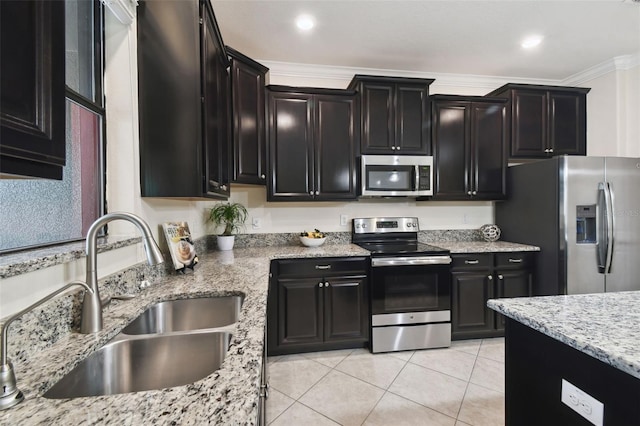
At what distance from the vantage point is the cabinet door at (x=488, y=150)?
2988 millimetres

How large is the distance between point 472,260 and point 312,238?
5.01 ft

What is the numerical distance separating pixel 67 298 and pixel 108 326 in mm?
151

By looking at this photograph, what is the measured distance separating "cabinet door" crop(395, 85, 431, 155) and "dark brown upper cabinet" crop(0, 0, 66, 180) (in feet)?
8.60

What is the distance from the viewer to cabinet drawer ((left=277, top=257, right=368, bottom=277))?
2469mm

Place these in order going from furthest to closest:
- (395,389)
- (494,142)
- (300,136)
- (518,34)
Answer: (494,142) < (300,136) < (518,34) < (395,389)

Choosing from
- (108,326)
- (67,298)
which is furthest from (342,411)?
(67,298)

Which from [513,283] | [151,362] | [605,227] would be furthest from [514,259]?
[151,362]

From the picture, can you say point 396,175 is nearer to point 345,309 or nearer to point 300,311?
point 345,309

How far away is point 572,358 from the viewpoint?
2.77 feet

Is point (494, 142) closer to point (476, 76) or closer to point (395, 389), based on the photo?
point (476, 76)

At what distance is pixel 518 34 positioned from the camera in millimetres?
2473

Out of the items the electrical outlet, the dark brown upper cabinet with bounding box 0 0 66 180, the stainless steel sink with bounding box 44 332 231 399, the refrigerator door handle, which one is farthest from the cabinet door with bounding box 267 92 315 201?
the refrigerator door handle

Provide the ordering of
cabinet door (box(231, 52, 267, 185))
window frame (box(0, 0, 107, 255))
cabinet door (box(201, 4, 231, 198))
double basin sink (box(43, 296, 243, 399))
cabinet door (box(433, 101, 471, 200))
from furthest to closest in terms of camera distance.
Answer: cabinet door (box(433, 101, 471, 200)) < cabinet door (box(231, 52, 267, 185)) < cabinet door (box(201, 4, 231, 198)) < window frame (box(0, 0, 107, 255)) < double basin sink (box(43, 296, 243, 399))

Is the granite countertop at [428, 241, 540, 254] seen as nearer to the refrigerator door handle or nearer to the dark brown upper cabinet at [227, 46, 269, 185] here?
the refrigerator door handle
